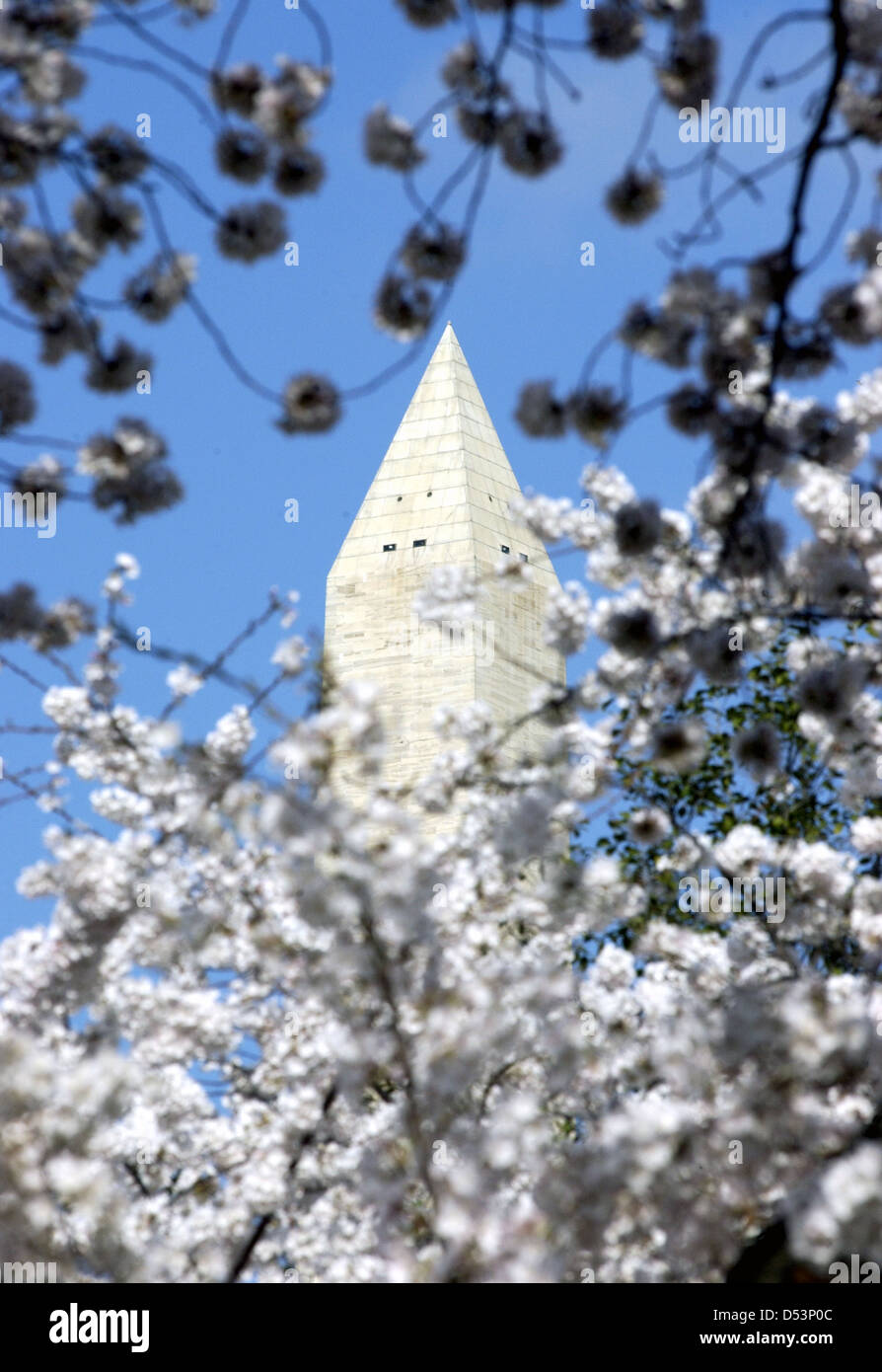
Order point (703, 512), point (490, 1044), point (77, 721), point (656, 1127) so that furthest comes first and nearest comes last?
point (77, 721) → point (703, 512) → point (490, 1044) → point (656, 1127)

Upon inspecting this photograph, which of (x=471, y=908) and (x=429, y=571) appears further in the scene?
(x=429, y=571)

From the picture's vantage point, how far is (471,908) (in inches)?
276

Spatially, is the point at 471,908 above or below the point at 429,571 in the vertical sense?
below

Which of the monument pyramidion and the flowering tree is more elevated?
the monument pyramidion

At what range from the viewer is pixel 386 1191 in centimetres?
498

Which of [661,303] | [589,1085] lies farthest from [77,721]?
[661,303]

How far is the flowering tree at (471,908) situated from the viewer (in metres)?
4.20

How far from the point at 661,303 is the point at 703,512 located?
0.66 meters

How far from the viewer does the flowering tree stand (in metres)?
4.20

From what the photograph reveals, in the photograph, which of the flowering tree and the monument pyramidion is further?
the monument pyramidion

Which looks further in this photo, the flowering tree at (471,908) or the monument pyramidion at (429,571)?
the monument pyramidion at (429,571)

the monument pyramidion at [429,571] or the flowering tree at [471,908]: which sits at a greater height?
the monument pyramidion at [429,571]
